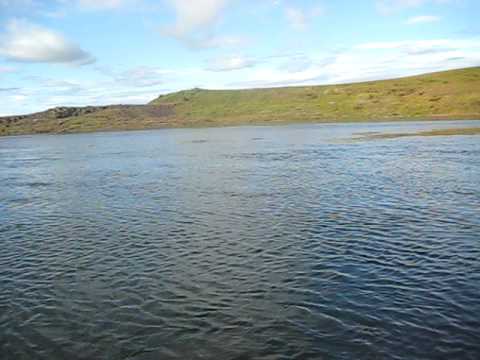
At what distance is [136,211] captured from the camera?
3762 cm

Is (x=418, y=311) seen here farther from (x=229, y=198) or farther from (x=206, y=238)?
(x=229, y=198)

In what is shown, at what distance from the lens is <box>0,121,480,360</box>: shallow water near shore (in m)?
16.2

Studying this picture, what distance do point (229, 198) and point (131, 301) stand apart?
73.0 ft

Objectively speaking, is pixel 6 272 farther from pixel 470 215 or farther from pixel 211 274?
pixel 470 215

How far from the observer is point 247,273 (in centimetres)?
2231

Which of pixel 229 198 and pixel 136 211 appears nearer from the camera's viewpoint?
pixel 136 211

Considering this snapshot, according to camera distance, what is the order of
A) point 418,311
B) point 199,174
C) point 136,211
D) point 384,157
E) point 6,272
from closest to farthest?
point 418,311 < point 6,272 < point 136,211 < point 199,174 < point 384,157

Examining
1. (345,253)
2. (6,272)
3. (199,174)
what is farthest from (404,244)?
(199,174)

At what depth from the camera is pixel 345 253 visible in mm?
24609

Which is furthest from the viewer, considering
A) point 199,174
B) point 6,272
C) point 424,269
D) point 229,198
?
point 199,174

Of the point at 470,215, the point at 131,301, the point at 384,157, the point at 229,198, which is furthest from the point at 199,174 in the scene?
the point at 131,301

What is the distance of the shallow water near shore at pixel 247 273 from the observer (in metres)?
16.2

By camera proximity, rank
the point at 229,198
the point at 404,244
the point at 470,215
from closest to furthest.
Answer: the point at 404,244 < the point at 470,215 < the point at 229,198

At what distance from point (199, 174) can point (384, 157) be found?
1114 inches
